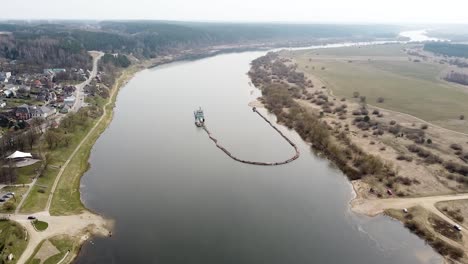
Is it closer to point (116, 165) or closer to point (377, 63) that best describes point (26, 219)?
point (116, 165)

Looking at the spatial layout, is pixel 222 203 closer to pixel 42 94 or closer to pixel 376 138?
pixel 376 138

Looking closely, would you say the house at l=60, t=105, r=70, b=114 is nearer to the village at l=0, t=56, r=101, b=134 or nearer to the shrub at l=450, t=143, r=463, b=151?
the village at l=0, t=56, r=101, b=134

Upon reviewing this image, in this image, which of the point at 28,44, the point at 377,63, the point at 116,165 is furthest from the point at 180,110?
the point at 377,63

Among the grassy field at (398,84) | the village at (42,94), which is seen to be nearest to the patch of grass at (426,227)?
the grassy field at (398,84)

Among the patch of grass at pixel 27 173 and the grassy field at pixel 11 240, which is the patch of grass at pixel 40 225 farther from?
the patch of grass at pixel 27 173

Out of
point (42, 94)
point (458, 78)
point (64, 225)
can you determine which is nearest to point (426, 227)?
point (64, 225)

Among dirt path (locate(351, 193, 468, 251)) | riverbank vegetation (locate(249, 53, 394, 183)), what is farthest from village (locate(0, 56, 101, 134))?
dirt path (locate(351, 193, 468, 251))

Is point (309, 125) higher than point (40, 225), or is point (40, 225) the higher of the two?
point (309, 125)
